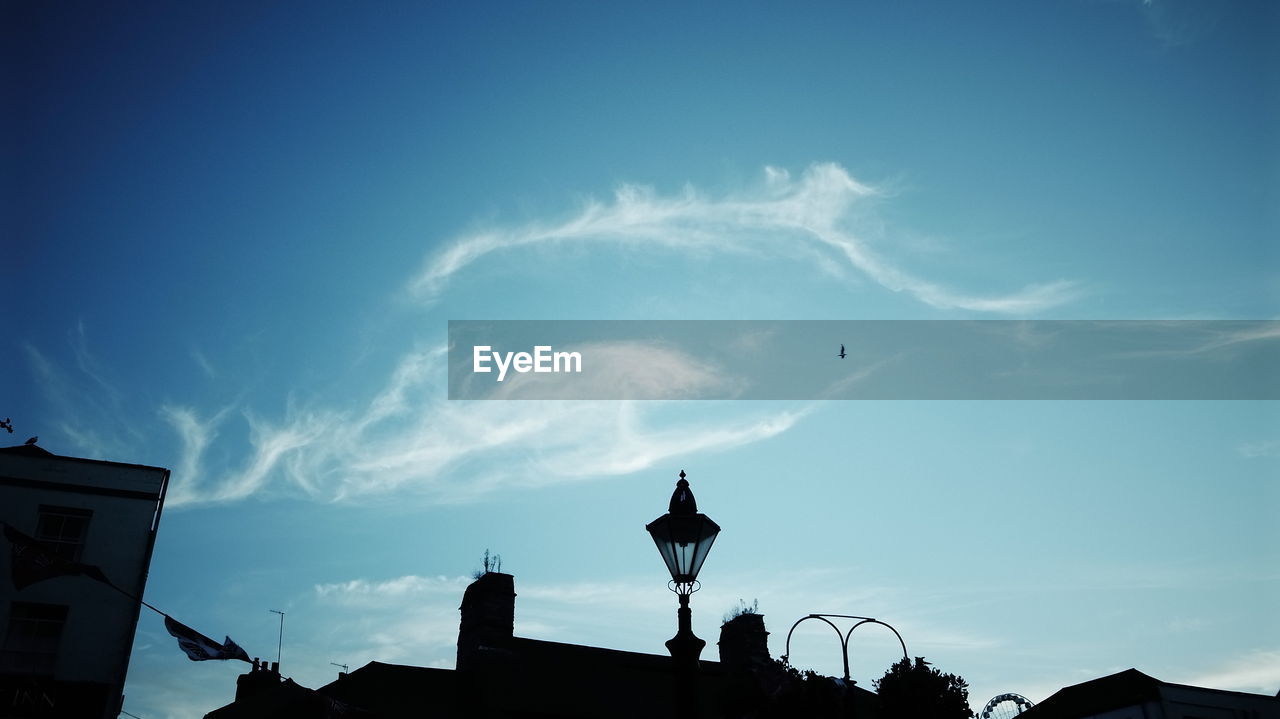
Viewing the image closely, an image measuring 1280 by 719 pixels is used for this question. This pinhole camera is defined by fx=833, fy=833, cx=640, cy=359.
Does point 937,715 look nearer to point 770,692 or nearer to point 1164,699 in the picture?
point 770,692

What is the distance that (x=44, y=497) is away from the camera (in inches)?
1098

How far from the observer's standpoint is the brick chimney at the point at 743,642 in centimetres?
3569

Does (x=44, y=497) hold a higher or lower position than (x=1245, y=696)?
higher

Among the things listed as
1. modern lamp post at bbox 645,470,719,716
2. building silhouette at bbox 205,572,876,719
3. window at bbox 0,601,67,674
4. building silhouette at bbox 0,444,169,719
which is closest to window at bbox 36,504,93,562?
building silhouette at bbox 0,444,169,719

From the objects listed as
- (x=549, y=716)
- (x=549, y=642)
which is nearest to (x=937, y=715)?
(x=549, y=716)

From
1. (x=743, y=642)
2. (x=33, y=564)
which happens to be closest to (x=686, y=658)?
(x=33, y=564)

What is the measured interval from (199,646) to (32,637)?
8380 mm

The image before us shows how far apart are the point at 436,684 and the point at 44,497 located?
574 inches

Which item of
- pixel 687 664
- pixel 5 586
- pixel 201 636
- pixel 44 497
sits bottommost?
pixel 687 664

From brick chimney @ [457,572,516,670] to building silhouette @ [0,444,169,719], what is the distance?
11.3m

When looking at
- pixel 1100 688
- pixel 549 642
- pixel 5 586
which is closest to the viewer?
pixel 5 586

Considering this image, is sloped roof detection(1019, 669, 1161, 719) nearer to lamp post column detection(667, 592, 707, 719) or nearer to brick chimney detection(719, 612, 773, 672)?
brick chimney detection(719, 612, 773, 672)

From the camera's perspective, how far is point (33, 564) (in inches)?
995

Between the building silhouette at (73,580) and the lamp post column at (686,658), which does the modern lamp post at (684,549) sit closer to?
the lamp post column at (686,658)
